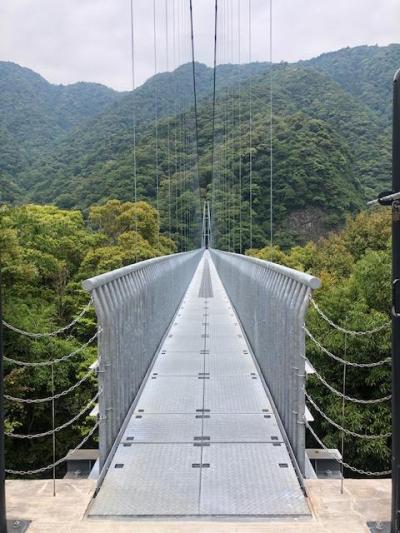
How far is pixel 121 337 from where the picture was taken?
3.22m

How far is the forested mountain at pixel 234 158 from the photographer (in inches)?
1021

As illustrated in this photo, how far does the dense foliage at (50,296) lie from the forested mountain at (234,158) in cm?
383

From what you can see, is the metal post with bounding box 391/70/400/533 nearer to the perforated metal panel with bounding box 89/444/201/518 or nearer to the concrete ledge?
the concrete ledge

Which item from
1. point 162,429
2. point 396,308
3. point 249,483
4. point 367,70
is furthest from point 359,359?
point 367,70

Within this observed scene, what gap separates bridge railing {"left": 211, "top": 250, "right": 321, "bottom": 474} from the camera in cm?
274

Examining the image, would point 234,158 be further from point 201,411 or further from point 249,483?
point 249,483

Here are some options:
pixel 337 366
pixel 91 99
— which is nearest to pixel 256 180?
pixel 337 366

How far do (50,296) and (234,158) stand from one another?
16.0 meters

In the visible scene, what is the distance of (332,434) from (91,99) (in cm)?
4629

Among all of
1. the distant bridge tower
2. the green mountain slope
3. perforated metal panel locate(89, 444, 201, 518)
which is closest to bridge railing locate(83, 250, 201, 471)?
perforated metal panel locate(89, 444, 201, 518)

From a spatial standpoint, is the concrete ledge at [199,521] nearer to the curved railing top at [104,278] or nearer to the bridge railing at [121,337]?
the bridge railing at [121,337]

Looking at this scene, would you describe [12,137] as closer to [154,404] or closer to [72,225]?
[72,225]

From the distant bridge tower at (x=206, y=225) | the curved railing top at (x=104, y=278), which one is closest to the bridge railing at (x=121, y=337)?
the curved railing top at (x=104, y=278)

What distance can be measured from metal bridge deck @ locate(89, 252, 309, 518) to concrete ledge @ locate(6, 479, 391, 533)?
0.26 ft
